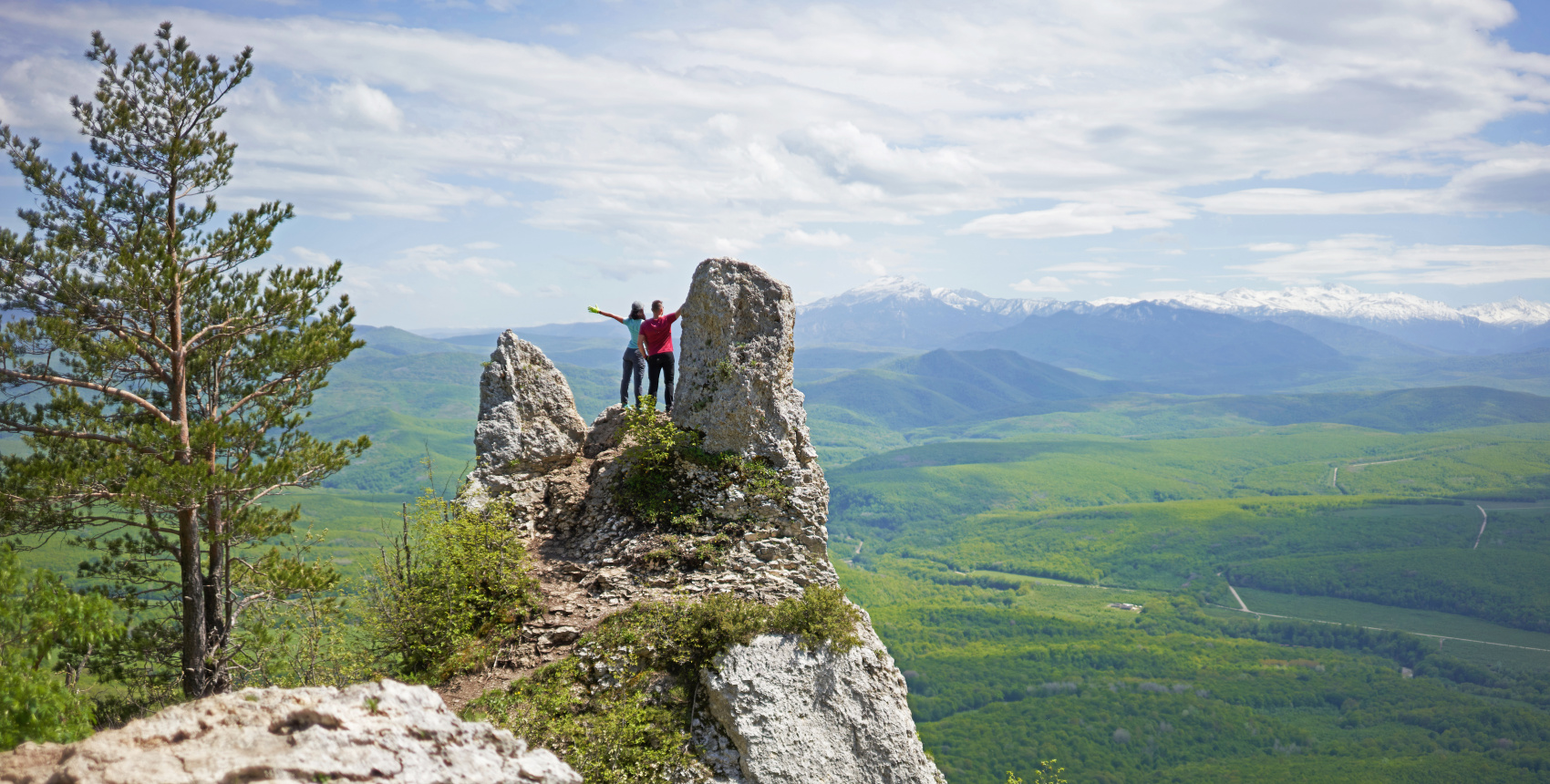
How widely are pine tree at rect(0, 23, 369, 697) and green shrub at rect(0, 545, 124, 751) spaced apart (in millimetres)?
4557

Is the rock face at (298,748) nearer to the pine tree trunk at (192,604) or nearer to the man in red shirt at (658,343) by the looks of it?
the pine tree trunk at (192,604)

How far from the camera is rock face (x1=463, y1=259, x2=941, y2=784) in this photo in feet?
45.4

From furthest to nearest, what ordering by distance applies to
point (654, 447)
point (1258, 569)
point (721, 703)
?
1. point (1258, 569)
2. point (654, 447)
3. point (721, 703)

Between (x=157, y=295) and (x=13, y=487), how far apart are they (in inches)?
179

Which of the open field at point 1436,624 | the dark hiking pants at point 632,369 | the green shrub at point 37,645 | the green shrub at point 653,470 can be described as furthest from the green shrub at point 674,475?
the open field at point 1436,624

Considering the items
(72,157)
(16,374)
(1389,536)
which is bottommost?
(1389,536)

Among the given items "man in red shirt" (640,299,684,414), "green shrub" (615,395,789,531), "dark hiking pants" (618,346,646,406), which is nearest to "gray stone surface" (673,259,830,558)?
"green shrub" (615,395,789,531)

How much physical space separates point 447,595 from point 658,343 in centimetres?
833

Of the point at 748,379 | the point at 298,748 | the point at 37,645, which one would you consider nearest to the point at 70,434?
the point at 37,645

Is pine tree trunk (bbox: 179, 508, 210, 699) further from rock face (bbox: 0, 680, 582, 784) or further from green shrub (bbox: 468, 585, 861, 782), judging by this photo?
rock face (bbox: 0, 680, 582, 784)

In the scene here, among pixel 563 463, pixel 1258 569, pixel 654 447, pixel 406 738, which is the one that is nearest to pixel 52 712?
pixel 406 738

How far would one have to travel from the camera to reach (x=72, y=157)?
Result: 671 inches

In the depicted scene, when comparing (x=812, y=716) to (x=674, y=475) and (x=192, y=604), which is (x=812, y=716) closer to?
(x=674, y=475)

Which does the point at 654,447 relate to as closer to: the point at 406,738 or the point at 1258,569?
the point at 406,738
